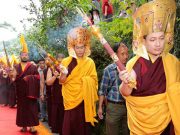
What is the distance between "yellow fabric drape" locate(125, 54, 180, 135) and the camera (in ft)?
11.4

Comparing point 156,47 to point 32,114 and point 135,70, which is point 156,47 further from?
point 32,114

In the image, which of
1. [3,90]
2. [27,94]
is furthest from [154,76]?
[3,90]

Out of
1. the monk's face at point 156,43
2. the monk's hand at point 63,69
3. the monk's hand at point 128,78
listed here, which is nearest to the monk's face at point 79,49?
the monk's hand at point 63,69

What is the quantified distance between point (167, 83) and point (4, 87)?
39.2 ft

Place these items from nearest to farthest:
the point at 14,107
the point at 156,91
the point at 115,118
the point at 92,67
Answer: the point at 156,91 → the point at 115,118 → the point at 92,67 → the point at 14,107

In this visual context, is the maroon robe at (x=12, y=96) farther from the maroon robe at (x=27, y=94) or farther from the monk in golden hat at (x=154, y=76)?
the monk in golden hat at (x=154, y=76)

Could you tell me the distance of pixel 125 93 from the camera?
11.7 ft

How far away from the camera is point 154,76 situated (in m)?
3.55

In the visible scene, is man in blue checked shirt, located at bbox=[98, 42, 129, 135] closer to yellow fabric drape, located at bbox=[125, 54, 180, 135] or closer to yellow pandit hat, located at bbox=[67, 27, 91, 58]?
yellow pandit hat, located at bbox=[67, 27, 91, 58]

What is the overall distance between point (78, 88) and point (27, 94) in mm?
2580

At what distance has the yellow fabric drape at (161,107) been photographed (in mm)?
3484

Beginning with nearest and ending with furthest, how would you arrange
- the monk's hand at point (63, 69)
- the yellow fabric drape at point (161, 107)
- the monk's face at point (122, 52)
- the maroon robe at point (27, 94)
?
1. the yellow fabric drape at point (161, 107)
2. the monk's face at point (122, 52)
3. the monk's hand at point (63, 69)
4. the maroon robe at point (27, 94)

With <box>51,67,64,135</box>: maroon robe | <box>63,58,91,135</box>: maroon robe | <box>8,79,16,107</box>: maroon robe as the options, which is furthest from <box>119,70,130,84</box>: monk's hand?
<box>8,79,16,107</box>: maroon robe

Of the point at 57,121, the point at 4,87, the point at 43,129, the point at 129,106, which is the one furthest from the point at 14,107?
the point at 129,106
